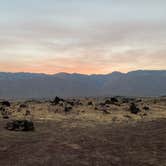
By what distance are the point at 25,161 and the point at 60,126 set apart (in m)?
12.7

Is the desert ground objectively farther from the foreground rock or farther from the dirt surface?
the foreground rock

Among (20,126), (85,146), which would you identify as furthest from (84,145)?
(20,126)

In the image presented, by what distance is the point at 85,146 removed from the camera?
26016mm

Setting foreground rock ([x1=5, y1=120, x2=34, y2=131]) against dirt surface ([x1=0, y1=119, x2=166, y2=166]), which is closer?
dirt surface ([x1=0, y1=119, x2=166, y2=166])

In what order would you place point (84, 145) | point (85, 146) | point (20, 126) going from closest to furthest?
point (85, 146)
point (84, 145)
point (20, 126)

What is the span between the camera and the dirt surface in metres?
22.9

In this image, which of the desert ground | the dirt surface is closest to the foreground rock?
the desert ground

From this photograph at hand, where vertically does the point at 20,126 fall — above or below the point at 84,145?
above

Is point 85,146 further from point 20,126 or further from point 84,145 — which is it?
point 20,126

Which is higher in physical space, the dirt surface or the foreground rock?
the foreground rock

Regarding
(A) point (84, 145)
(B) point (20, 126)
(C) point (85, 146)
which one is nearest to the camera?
(C) point (85, 146)

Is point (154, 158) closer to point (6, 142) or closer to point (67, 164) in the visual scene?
point (67, 164)

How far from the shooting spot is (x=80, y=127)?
34531mm

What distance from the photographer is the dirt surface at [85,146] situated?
22.9m
